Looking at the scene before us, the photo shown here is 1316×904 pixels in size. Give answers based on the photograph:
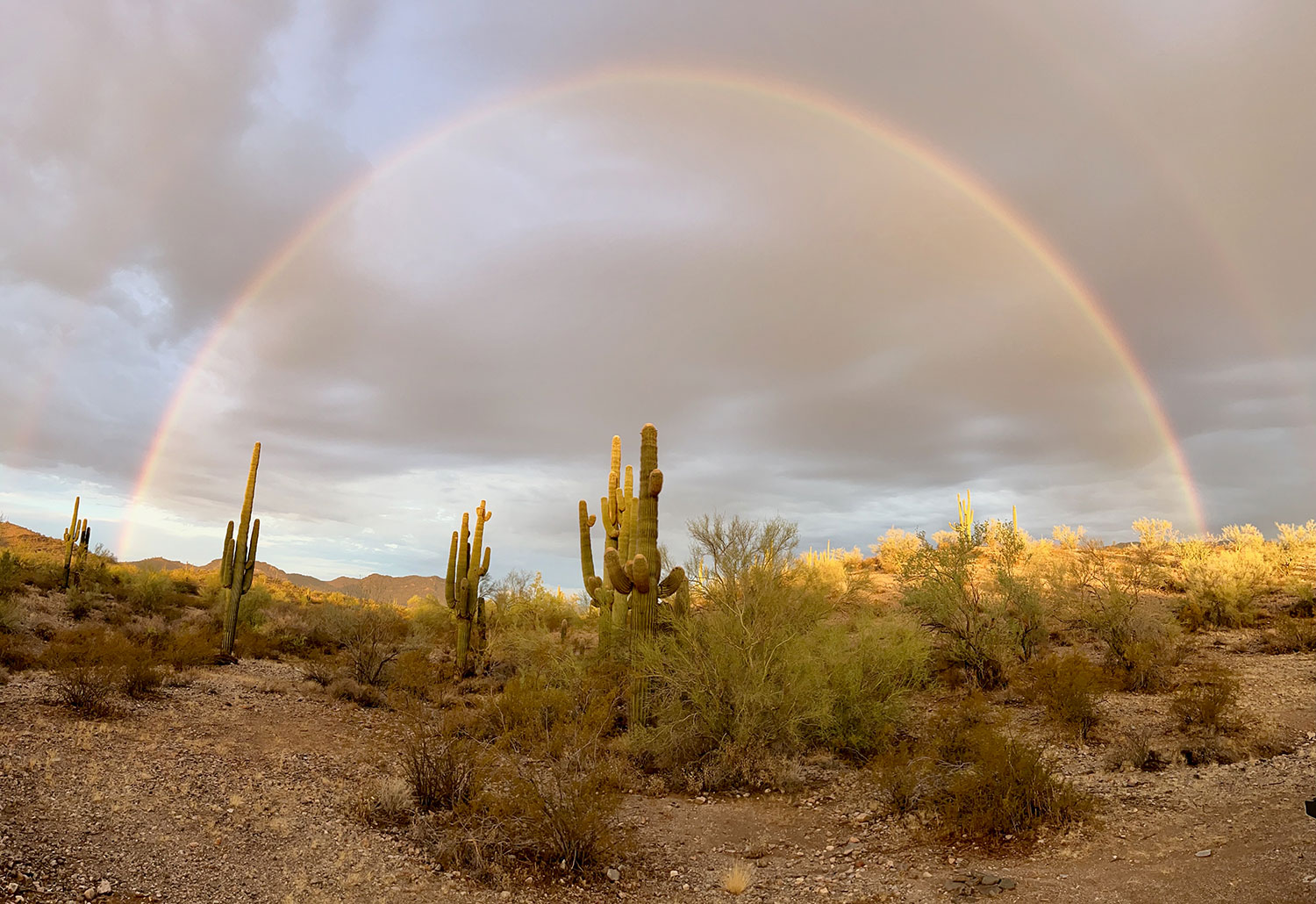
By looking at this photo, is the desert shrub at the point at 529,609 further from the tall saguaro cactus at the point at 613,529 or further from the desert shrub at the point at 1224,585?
the desert shrub at the point at 1224,585

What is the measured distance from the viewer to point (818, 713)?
1248 cm

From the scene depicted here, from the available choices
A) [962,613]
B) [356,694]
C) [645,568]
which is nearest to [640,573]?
[645,568]

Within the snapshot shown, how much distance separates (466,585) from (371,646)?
3085 mm

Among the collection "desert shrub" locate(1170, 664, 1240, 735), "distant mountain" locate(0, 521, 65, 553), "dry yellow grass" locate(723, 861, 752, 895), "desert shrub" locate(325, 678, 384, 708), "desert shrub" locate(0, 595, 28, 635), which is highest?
"distant mountain" locate(0, 521, 65, 553)

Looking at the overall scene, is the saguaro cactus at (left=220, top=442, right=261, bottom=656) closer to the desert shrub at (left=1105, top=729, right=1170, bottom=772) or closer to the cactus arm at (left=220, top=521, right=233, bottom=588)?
the cactus arm at (left=220, top=521, right=233, bottom=588)

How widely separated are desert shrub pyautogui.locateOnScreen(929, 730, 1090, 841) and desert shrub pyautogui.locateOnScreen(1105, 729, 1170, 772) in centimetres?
237

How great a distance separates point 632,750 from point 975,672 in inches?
368

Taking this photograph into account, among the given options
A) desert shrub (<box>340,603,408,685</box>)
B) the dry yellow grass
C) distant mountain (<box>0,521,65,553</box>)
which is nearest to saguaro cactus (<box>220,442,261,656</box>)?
desert shrub (<box>340,603,408,685</box>)

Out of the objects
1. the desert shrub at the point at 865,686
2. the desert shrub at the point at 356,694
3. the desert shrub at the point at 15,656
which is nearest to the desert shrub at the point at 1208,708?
the desert shrub at the point at 865,686

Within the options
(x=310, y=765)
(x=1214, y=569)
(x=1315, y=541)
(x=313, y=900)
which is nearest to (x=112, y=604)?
(x=310, y=765)

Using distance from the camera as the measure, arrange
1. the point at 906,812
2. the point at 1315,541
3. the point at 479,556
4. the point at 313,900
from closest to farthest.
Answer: the point at 313,900 < the point at 906,812 < the point at 479,556 < the point at 1315,541

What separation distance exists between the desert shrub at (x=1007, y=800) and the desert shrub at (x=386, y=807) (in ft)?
22.0

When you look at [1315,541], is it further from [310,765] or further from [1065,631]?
[310,765]

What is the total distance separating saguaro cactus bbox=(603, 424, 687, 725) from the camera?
15.1m
